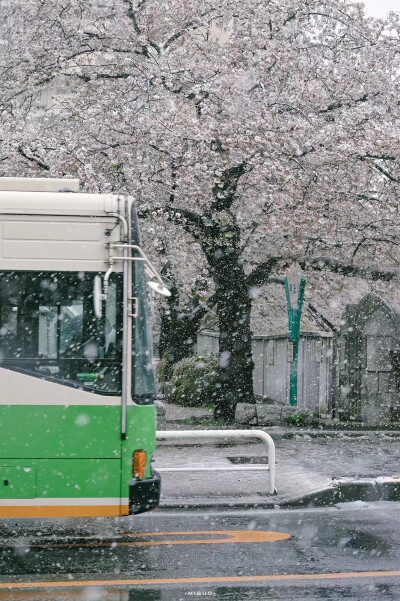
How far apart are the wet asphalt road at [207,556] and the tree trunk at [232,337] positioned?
810 cm

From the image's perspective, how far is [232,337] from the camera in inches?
712

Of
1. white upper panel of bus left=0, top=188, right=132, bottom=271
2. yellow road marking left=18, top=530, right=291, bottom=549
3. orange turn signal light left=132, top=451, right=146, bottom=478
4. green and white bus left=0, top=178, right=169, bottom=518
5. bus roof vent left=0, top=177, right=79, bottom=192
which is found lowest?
yellow road marking left=18, top=530, right=291, bottom=549

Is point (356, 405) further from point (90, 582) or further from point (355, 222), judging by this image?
point (90, 582)

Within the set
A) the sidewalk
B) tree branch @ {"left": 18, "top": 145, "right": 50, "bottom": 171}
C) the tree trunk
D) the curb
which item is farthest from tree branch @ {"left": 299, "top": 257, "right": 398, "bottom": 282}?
the curb

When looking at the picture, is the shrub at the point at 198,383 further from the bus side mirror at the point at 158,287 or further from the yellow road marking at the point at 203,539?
the bus side mirror at the point at 158,287

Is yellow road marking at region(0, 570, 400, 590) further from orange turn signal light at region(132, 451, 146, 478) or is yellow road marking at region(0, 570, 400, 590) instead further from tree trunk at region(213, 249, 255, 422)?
tree trunk at region(213, 249, 255, 422)

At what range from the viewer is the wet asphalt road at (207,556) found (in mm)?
6508

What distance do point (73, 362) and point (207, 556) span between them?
211cm

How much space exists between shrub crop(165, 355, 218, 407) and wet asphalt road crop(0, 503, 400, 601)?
12.3 meters

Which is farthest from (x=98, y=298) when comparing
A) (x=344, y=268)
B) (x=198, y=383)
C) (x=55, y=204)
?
(x=198, y=383)

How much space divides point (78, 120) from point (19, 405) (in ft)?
35.0

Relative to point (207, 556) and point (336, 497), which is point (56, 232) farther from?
point (336, 497)

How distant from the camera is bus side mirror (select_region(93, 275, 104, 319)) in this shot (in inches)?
291

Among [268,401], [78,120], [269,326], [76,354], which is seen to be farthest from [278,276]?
[76,354]
